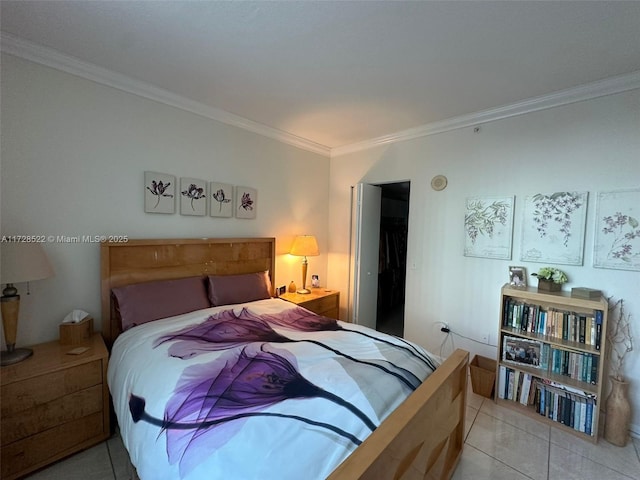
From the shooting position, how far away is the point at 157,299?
2.15m

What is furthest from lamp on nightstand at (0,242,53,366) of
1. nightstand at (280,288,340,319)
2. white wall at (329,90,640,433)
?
white wall at (329,90,640,433)

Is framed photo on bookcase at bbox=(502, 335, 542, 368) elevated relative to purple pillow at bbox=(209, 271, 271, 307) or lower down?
lower down

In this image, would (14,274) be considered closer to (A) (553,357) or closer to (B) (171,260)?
(B) (171,260)

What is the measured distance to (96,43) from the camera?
1786mm

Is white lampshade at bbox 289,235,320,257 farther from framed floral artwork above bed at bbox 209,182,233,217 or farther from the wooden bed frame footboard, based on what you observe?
the wooden bed frame footboard

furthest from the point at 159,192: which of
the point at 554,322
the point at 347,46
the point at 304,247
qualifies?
the point at 554,322

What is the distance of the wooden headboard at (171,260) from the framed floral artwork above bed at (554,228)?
8.29ft

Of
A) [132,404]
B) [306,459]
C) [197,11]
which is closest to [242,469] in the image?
[306,459]

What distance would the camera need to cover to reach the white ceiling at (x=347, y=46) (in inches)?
57.8

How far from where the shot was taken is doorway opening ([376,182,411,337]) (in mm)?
4434

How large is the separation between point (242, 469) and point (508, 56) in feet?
8.62

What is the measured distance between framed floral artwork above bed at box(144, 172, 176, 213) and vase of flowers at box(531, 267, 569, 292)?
3.23 m

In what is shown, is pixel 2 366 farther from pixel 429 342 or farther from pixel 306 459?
pixel 429 342

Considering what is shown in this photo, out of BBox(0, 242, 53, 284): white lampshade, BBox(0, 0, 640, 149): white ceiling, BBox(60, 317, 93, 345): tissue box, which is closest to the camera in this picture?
BBox(0, 0, 640, 149): white ceiling
